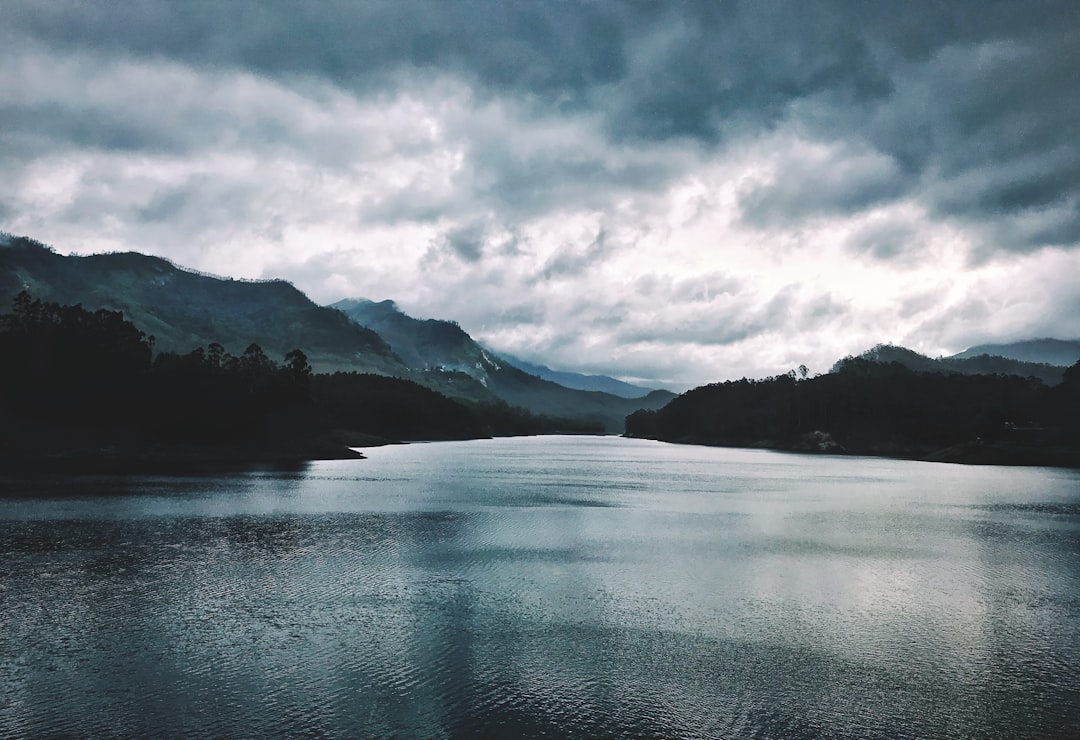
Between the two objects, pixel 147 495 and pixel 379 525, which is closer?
pixel 379 525

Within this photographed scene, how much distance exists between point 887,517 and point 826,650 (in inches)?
2157

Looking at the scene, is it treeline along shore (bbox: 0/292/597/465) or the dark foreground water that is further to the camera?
treeline along shore (bbox: 0/292/597/465)

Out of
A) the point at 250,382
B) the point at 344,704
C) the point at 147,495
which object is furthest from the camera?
the point at 250,382

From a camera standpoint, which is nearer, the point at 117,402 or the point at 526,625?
the point at 526,625

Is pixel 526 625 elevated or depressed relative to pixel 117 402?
depressed

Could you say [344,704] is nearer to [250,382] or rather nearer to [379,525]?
[379,525]

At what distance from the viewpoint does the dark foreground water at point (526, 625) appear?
24297 millimetres

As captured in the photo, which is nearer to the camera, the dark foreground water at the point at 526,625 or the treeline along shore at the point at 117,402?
the dark foreground water at the point at 526,625

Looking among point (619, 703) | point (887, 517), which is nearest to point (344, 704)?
point (619, 703)

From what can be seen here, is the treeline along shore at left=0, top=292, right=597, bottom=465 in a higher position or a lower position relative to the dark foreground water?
higher

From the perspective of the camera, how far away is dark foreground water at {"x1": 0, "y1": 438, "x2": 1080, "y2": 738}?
79.7 ft

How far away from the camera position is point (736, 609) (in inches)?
1512

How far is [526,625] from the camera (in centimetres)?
3488

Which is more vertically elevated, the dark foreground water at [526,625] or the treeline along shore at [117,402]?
the treeline along shore at [117,402]
